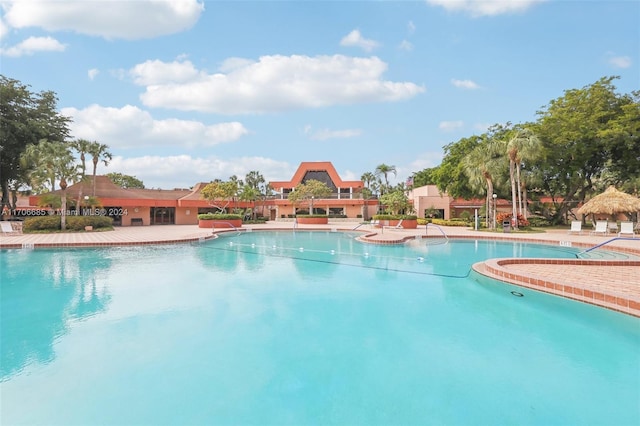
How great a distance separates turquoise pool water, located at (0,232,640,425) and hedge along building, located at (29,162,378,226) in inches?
742

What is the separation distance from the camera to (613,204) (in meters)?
19.4

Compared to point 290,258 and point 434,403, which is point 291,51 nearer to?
point 290,258

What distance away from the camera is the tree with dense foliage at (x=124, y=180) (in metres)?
51.2

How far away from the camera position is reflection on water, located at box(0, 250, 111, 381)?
456 centimetres

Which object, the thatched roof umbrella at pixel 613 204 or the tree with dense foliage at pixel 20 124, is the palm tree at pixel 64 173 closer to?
the tree with dense foliage at pixel 20 124

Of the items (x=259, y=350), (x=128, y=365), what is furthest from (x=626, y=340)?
(x=128, y=365)

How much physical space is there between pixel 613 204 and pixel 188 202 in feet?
102

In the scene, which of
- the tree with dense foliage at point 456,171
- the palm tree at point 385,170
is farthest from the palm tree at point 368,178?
the tree with dense foliage at point 456,171

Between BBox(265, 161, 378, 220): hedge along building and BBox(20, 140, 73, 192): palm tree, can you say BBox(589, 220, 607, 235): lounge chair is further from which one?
BBox(20, 140, 73, 192): palm tree

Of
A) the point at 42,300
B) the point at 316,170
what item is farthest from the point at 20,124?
the point at 316,170

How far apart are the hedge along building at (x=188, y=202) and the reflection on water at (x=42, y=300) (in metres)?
12.3

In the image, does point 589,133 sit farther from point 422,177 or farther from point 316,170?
point 316,170

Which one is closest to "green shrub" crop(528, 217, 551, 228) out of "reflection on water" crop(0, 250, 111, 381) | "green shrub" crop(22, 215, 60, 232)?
"reflection on water" crop(0, 250, 111, 381)

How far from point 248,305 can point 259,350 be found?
2.07 m
